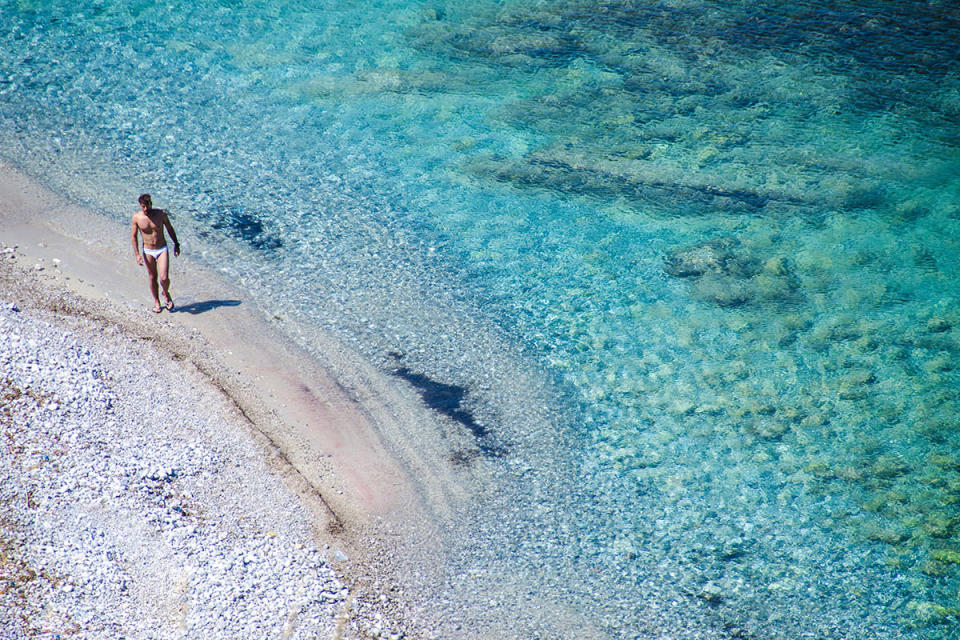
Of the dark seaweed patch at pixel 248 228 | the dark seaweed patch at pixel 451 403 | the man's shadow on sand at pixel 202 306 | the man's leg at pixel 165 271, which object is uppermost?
the man's leg at pixel 165 271

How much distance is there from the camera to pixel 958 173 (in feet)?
53.5

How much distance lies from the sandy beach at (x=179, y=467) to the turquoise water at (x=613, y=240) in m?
0.98

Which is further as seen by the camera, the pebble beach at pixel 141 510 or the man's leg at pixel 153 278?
the man's leg at pixel 153 278

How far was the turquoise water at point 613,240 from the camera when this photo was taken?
30.8 ft

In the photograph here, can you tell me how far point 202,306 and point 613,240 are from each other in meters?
7.35

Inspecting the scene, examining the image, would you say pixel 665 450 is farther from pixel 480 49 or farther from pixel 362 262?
pixel 480 49

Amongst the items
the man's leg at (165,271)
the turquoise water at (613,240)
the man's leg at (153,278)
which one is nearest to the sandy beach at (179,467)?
the man's leg at (153,278)

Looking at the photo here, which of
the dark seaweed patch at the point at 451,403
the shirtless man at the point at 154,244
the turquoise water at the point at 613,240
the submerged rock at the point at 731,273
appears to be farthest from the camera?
the submerged rock at the point at 731,273

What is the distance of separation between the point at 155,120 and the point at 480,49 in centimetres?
827

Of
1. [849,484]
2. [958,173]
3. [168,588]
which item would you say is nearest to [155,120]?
[168,588]

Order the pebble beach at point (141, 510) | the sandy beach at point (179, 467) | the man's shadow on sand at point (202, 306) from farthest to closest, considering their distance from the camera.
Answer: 1. the man's shadow on sand at point (202, 306)
2. the sandy beach at point (179, 467)
3. the pebble beach at point (141, 510)

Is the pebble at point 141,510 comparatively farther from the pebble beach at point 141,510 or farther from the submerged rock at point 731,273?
the submerged rock at point 731,273

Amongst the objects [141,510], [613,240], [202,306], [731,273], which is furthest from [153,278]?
[731,273]

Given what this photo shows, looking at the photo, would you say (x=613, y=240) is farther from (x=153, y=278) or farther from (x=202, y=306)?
(x=153, y=278)
